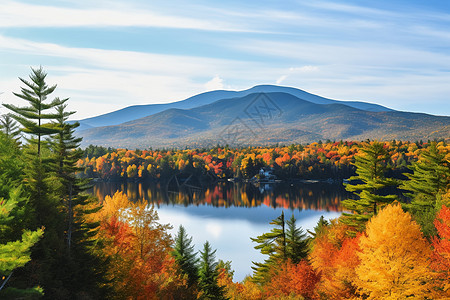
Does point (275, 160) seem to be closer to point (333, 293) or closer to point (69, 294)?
point (333, 293)

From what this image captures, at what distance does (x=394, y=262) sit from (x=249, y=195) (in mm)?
92542

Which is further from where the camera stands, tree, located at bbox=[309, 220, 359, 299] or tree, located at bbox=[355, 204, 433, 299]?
tree, located at bbox=[309, 220, 359, 299]

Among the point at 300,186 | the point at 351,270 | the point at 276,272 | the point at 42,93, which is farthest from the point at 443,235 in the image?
the point at 300,186

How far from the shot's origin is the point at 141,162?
171000 mm

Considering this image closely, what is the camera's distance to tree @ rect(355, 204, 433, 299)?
80.7 feet

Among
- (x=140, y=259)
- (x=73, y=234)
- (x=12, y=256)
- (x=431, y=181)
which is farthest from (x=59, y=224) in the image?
(x=431, y=181)

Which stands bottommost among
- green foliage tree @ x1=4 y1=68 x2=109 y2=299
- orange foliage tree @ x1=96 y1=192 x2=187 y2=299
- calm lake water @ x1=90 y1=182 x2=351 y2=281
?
calm lake water @ x1=90 y1=182 x2=351 y2=281

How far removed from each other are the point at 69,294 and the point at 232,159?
510 ft

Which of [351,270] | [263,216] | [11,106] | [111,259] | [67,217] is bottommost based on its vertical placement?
[263,216]

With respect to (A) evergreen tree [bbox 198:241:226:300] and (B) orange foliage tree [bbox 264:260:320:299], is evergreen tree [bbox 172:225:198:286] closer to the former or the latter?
(A) evergreen tree [bbox 198:241:226:300]

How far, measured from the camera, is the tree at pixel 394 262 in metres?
24.6

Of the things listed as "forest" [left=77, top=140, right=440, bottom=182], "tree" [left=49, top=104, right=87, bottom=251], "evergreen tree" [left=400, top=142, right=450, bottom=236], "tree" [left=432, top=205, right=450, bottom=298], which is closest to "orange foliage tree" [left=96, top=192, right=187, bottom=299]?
"tree" [left=49, top=104, right=87, bottom=251]

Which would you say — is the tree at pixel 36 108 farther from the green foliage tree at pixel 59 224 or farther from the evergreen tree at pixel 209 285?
the evergreen tree at pixel 209 285

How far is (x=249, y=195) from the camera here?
117688 mm
